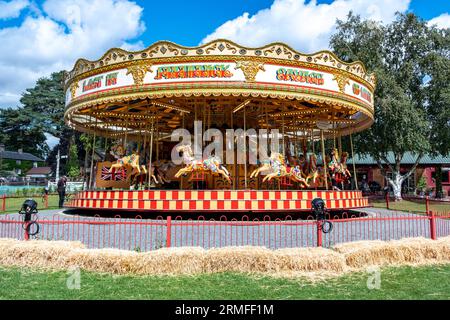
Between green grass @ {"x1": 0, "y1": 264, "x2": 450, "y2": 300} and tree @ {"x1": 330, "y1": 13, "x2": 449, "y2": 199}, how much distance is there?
21.5m

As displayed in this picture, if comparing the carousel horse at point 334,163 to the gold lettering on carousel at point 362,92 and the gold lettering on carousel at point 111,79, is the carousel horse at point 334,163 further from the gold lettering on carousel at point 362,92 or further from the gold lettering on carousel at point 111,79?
the gold lettering on carousel at point 111,79

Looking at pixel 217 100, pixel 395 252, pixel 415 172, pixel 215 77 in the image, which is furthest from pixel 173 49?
pixel 415 172

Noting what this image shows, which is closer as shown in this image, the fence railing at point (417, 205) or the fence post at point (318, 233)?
the fence post at point (318, 233)

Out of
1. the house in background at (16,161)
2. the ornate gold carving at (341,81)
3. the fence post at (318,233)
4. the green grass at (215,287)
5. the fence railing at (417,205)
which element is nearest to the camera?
the green grass at (215,287)

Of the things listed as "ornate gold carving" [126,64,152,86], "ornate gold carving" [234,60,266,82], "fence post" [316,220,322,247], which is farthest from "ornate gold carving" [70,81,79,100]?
"fence post" [316,220,322,247]

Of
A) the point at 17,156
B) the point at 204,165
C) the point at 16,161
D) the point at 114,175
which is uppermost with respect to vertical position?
the point at 17,156

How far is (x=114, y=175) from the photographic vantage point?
15.8 meters

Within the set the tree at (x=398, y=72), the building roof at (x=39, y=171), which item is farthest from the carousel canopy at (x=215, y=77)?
the building roof at (x=39, y=171)

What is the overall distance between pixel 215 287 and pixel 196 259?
2.87 ft

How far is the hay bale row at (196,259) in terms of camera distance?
6.09 metres

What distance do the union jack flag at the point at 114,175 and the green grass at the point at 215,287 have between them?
9.41 meters

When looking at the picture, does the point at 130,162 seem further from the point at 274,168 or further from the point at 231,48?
the point at 231,48

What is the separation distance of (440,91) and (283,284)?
84.3ft

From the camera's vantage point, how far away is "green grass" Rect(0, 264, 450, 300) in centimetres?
502
